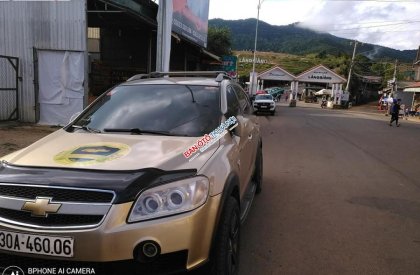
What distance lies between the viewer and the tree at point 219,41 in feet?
135

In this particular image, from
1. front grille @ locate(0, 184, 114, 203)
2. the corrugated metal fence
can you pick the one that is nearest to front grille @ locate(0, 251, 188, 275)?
front grille @ locate(0, 184, 114, 203)

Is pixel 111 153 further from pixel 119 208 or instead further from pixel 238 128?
pixel 238 128

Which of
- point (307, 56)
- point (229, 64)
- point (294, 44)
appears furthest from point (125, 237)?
point (294, 44)

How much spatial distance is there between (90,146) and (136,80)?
1.79m

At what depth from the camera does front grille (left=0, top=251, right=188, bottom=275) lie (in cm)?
241

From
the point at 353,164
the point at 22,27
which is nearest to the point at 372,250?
the point at 353,164

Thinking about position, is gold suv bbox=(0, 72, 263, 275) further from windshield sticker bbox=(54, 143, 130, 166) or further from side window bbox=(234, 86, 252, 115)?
side window bbox=(234, 86, 252, 115)

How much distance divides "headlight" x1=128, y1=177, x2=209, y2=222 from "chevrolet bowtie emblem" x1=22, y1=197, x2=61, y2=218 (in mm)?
487

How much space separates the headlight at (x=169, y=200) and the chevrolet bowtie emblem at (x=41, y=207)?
0.49m

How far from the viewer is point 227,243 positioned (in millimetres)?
2938

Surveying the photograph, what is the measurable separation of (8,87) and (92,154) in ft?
36.0

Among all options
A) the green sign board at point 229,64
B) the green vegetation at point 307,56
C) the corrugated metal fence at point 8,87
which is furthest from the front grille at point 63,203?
the green vegetation at point 307,56

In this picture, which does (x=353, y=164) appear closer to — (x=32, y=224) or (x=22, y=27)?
(x=32, y=224)

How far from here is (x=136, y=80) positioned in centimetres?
484
